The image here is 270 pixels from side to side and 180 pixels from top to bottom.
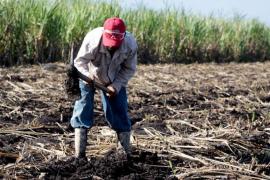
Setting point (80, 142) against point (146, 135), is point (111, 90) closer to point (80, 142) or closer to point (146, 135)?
point (80, 142)

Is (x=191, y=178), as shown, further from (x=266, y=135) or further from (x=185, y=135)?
(x=266, y=135)

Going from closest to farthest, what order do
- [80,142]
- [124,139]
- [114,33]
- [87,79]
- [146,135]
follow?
[114,33] → [87,79] → [80,142] → [124,139] → [146,135]

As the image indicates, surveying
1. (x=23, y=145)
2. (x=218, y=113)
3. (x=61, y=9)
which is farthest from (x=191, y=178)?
(x=61, y=9)

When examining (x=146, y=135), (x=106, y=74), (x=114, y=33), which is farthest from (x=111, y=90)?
(x=146, y=135)

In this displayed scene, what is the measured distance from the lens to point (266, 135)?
18.0ft

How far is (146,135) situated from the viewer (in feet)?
17.2

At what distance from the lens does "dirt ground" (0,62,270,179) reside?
4.09 meters

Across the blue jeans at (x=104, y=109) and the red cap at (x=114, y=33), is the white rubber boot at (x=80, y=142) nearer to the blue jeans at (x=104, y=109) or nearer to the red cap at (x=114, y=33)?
the blue jeans at (x=104, y=109)

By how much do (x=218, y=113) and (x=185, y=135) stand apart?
154 centimetres

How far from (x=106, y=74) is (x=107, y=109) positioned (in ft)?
0.84

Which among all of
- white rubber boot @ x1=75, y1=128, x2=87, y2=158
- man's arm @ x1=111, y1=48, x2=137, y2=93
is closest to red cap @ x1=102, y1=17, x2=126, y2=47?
man's arm @ x1=111, y1=48, x2=137, y2=93

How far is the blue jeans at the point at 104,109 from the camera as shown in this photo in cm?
424

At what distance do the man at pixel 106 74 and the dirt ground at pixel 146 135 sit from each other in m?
0.14

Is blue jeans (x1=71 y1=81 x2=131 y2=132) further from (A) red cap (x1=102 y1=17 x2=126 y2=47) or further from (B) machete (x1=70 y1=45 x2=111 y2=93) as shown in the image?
(A) red cap (x1=102 y1=17 x2=126 y2=47)
